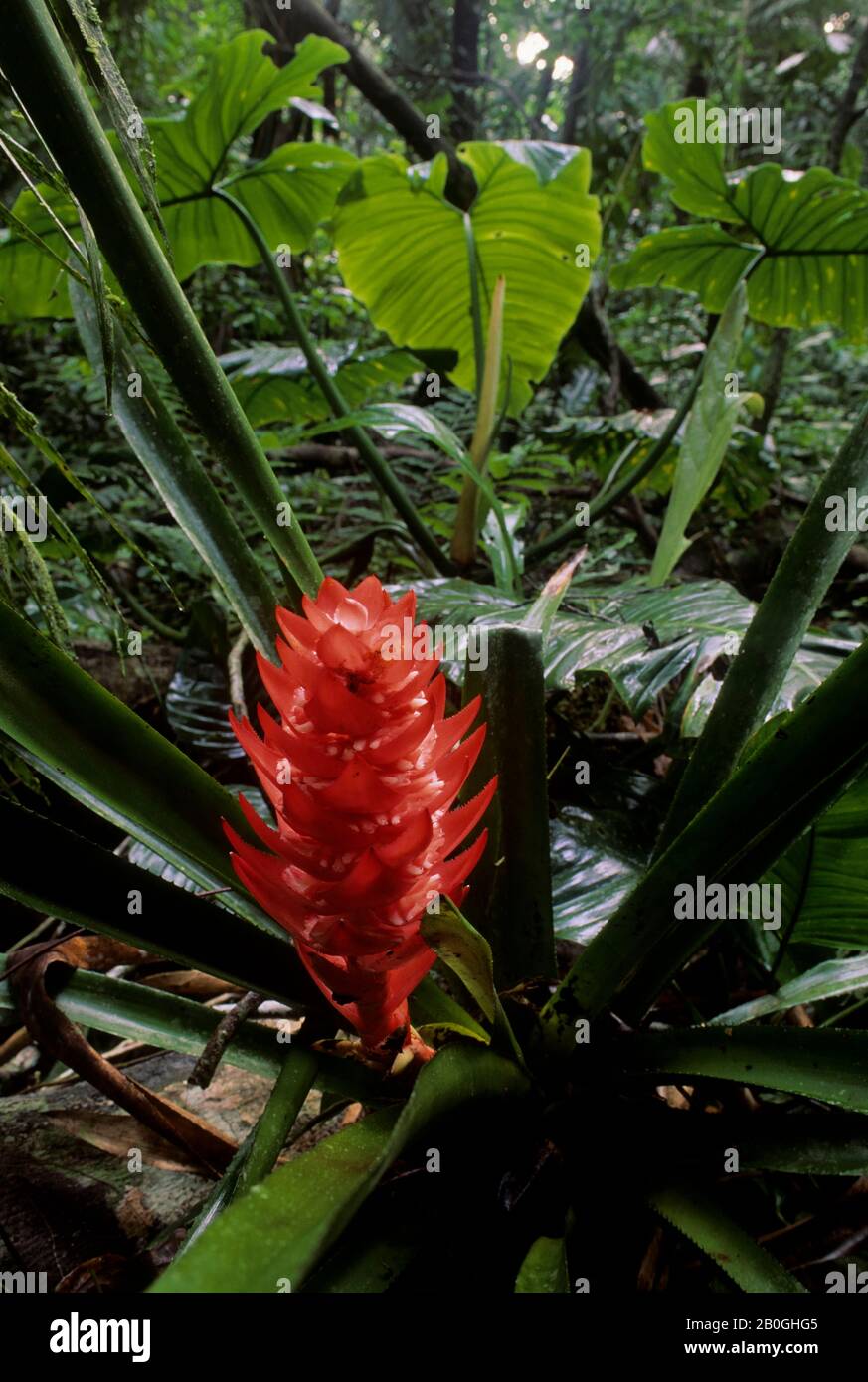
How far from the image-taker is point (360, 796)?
48 cm

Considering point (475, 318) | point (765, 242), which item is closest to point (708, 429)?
point (475, 318)

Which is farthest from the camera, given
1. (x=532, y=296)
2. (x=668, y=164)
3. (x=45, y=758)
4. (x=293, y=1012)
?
(x=532, y=296)

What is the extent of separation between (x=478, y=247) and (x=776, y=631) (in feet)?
6.05

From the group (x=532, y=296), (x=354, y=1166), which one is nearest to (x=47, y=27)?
(x=354, y=1166)

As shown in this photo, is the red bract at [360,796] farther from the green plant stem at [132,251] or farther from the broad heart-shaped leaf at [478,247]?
the broad heart-shaped leaf at [478,247]

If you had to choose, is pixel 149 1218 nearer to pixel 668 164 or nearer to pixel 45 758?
pixel 45 758

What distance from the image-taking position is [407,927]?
53cm

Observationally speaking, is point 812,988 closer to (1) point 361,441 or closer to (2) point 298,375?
(1) point 361,441

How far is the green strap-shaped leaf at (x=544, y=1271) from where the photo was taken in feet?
1.73

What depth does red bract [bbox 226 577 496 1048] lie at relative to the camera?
1.56 feet

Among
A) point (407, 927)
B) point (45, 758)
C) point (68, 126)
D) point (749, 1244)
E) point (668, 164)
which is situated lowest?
point (749, 1244)

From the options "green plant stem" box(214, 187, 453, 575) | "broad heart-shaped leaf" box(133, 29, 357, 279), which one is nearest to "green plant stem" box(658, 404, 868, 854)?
"green plant stem" box(214, 187, 453, 575)

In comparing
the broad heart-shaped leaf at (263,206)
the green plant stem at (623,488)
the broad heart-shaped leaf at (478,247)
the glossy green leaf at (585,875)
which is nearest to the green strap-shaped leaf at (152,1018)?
the glossy green leaf at (585,875)
